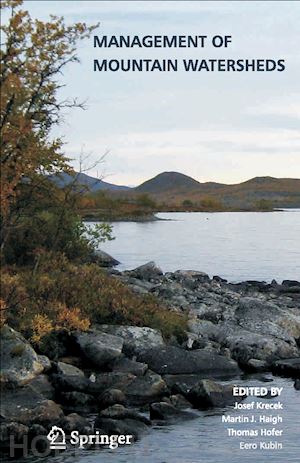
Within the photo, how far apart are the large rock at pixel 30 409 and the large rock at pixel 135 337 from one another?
14.4 feet

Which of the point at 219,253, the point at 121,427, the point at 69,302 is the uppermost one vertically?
the point at 69,302

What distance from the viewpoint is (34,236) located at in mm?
25188

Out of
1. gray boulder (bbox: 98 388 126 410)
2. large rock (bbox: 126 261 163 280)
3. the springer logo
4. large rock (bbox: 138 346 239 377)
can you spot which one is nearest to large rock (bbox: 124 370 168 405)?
gray boulder (bbox: 98 388 126 410)

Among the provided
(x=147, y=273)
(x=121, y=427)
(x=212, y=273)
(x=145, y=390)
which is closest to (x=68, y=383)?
(x=145, y=390)

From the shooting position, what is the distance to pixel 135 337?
20.6m

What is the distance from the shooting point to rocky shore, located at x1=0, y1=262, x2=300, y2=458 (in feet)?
50.5

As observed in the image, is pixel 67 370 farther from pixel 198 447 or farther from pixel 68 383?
pixel 198 447

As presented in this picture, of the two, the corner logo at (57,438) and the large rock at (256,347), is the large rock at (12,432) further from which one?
the large rock at (256,347)

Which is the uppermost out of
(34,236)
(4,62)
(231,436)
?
(4,62)

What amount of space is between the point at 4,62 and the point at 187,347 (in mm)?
8621

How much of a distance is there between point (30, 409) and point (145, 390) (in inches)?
116

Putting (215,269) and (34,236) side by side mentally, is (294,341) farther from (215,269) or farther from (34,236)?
(215,269)

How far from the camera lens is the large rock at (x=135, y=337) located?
65.7 feet

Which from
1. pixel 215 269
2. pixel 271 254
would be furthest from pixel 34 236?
pixel 271 254
